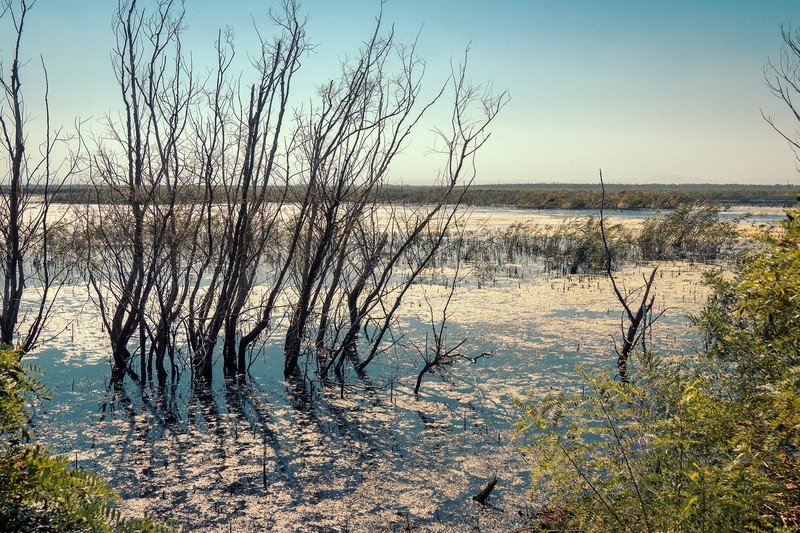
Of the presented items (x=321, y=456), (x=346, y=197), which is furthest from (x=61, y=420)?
(x=346, y=197)

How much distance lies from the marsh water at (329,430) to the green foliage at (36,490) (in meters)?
2.13

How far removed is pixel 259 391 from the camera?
7656 mm

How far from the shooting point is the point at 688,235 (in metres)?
20.0

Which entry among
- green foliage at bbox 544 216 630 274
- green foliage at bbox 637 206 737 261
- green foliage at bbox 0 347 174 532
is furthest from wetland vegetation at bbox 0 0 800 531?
green foliage at bbox 637 206 737 261

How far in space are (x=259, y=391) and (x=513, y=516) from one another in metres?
4.09

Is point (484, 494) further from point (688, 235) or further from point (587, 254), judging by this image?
point (688, 235)

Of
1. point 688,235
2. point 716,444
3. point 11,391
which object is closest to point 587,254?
point 688,235

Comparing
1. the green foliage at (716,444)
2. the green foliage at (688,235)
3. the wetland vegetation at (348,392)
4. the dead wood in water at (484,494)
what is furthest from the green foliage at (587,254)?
the green foliage at (716,444)

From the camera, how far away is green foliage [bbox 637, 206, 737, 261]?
759 inches

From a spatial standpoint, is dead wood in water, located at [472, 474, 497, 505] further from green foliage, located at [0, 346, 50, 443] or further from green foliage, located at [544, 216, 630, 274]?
green foliage, located at [544, 216, 630, 274]

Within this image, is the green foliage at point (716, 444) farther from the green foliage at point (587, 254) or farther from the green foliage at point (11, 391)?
the green foliage at point (587, 254)

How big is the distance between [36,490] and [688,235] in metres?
21.4

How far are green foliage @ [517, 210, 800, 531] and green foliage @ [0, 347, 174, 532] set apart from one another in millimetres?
1936

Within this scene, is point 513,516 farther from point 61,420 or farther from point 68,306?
point 68,306
